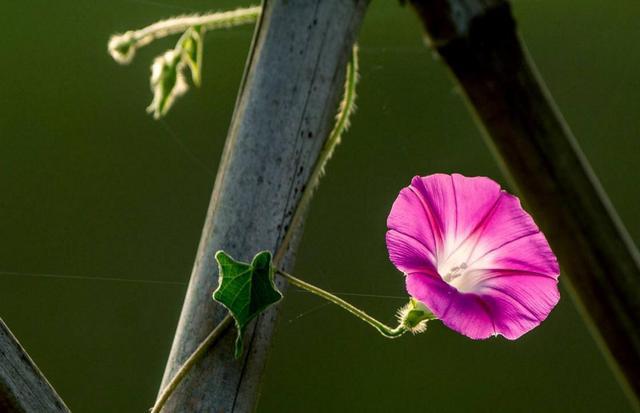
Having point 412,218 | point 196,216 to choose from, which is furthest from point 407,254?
point 196,216

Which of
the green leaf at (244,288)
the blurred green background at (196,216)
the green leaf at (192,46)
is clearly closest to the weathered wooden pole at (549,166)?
the green leaf at (244,288)

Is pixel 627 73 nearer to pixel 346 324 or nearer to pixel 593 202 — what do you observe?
pixel 346 324

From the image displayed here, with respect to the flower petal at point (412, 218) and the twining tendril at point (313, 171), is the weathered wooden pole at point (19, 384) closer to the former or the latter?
the twining tendril at point (313, 171)

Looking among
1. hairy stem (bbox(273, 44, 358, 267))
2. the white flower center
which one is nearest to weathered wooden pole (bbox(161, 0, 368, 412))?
hairy stem (bbox(273, 44, 358, 267))

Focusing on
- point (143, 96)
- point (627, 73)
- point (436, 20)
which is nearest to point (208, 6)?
point (143, 96)

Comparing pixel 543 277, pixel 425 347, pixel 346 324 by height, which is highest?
pixel 543 277

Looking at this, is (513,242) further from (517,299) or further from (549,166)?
(549,166)

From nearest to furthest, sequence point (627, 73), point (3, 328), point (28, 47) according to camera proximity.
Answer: point (3, 328) < point (28, 47) < point (627, 73)
